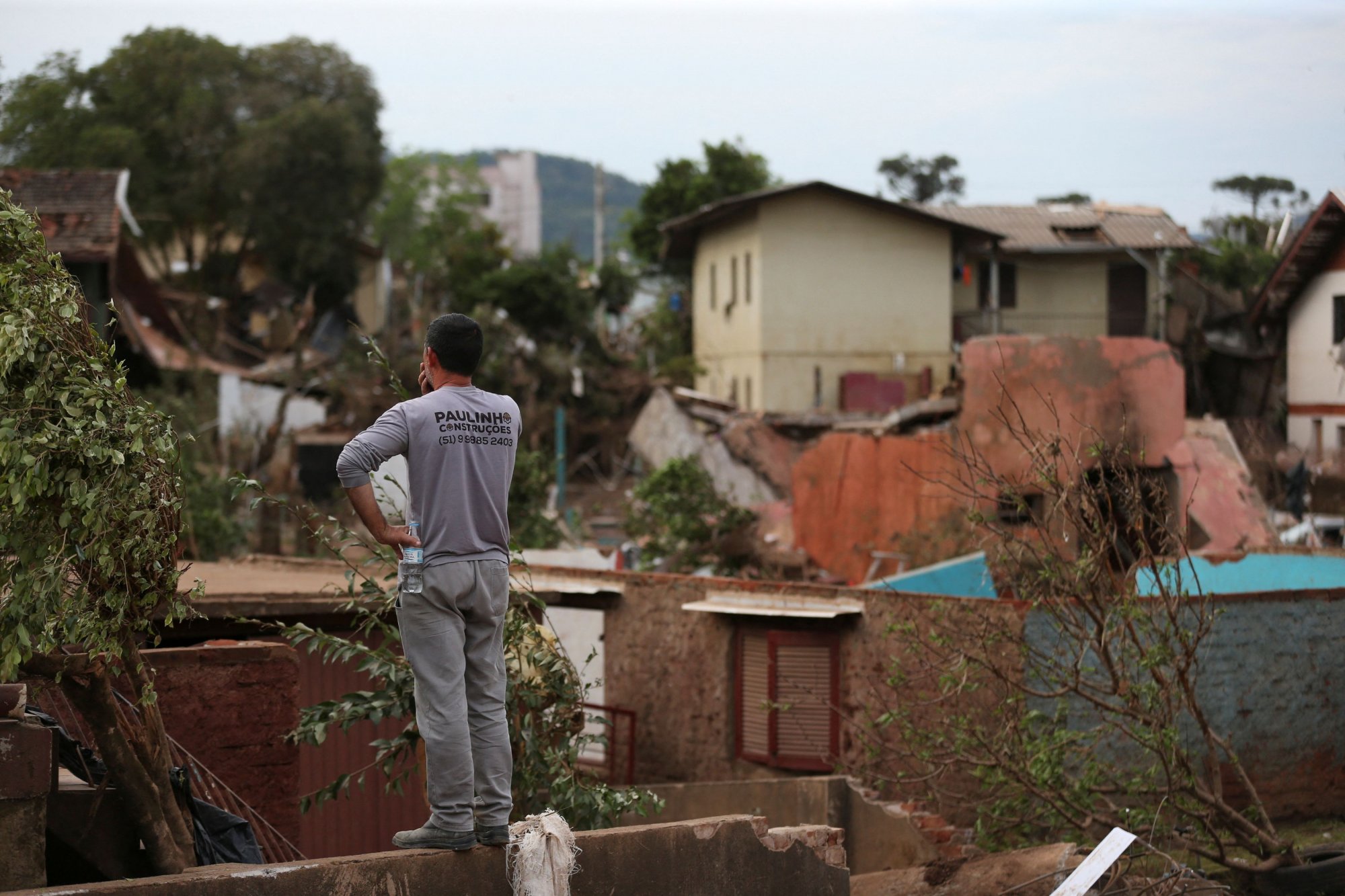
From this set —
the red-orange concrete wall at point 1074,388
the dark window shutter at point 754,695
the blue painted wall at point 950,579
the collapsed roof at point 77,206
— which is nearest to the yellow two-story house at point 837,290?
the red-orange concrete wall at point 1074,388

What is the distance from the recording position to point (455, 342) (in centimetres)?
416

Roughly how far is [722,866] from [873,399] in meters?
22.5

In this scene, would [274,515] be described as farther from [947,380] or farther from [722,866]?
[722,866]

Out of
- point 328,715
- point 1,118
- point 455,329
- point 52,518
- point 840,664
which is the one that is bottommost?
point 840,664

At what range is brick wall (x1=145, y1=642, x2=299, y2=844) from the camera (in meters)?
5.96

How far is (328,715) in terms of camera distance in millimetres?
5250

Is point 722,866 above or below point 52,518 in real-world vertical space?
below

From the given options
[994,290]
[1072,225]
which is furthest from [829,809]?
[1072,225]

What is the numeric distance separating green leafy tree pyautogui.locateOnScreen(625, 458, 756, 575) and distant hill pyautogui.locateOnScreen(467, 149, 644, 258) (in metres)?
87.9

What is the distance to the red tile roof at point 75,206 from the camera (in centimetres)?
1822

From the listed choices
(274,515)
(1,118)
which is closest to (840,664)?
(274,515)

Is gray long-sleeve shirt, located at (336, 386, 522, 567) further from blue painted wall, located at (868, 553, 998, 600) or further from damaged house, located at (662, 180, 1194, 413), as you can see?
damaged house, located at (662, 180, 1194, 413)

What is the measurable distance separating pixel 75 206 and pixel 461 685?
18266mm

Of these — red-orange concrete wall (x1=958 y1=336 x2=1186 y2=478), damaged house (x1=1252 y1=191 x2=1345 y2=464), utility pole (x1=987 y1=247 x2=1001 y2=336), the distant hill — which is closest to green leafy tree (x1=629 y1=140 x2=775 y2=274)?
utility pole (x1=987 y1=247 x2=1001 y2=336)
